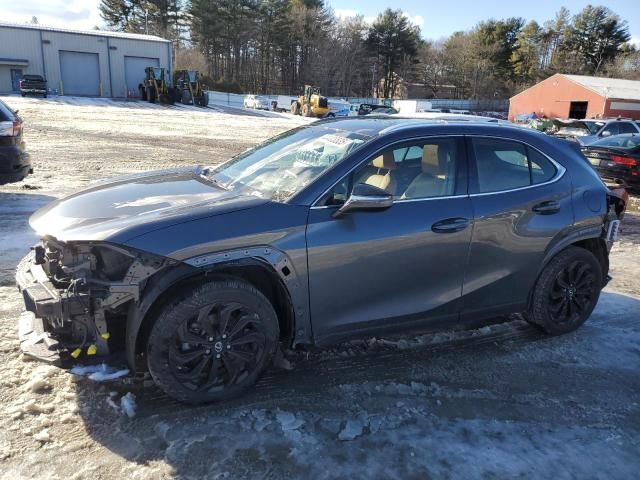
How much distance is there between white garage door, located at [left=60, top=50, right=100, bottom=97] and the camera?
148 ft

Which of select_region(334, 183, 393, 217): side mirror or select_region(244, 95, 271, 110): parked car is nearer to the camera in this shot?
select_region(334, 183, 393, 217): side mirror

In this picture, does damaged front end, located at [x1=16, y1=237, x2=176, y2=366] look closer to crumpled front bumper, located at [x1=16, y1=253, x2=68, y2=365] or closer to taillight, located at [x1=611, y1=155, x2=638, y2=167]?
crumpled front bumper, located at [x1=16, y1=253, x2=68, y2=365]

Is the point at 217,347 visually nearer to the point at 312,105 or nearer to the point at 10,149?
the point at 10,149

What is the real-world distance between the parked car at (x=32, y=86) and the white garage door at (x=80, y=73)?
287 inches

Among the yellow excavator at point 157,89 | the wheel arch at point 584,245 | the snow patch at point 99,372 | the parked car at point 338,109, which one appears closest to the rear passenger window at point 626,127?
the wheel arch at point 584,245

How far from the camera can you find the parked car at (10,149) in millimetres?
7695

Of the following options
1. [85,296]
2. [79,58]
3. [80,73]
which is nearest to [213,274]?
[85,296]

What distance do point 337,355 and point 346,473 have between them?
4.21 feet

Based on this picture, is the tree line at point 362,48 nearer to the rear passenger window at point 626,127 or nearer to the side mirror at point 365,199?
the rear passenger window at point 626,127

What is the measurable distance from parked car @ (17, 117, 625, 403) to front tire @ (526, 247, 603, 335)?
0.7 inches

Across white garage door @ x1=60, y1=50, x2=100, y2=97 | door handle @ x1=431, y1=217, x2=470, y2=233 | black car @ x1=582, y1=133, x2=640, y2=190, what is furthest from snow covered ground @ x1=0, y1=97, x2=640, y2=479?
white garage door @ x1=60, y1=50, x2=100, y2=97

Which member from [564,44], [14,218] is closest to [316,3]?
[564,44]

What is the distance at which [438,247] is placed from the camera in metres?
3.60

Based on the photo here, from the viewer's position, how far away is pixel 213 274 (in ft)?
10.3
